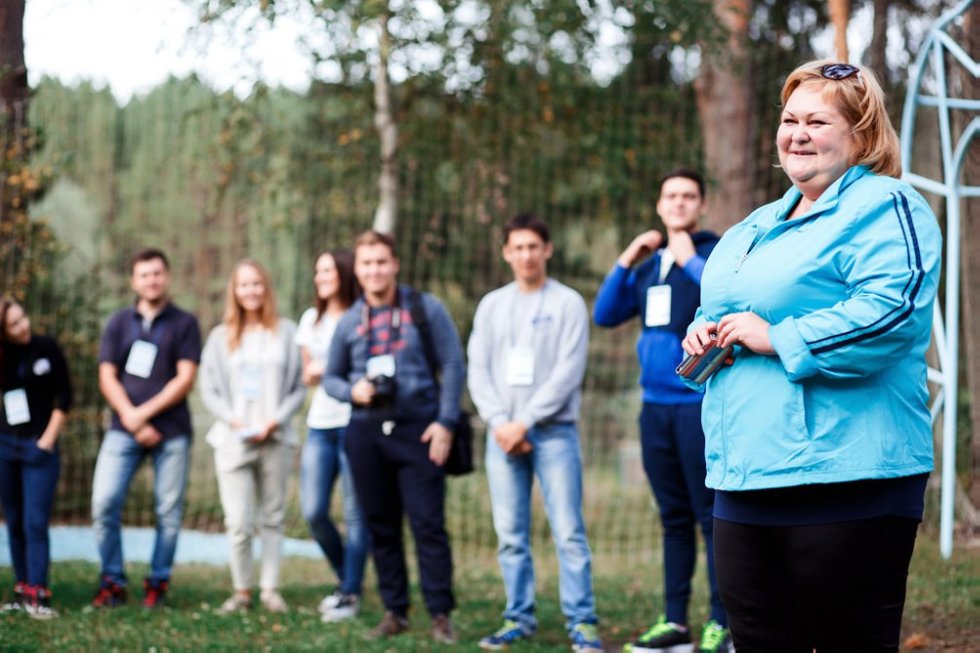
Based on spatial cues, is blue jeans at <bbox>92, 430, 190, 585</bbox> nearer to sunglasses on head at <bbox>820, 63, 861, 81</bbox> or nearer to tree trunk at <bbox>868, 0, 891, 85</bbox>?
sunglasses on head at <bbox>820, 63, 861, 81</bbox>

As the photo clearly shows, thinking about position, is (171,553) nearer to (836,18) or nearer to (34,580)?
(34,580)

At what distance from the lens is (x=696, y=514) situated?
172 inches

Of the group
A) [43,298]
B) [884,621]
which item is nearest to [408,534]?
[43,298]

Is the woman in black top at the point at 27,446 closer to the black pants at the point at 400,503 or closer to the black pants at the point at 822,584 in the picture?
the black pants at the point at 400,503

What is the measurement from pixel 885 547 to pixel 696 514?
219cm

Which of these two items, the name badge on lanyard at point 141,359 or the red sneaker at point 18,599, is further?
the name badge on lanyard at point 141,359

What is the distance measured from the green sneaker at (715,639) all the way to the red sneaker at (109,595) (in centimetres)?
283

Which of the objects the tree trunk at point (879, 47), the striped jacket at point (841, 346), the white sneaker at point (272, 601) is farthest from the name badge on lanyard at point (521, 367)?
the tree trunk at point (879, 47)

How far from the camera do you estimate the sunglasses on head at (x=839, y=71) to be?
2295mm

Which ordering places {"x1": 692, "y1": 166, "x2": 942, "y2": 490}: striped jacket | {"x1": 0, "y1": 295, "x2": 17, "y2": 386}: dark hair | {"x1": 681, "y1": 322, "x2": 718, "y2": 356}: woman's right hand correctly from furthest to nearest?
{"x1": 0, "y1": 295, "x2": 17, "y2": 386}: dark hair < {"x1": 681, "y1": 322, "x2": 718, "y2": 356}: woman's right hand < {"x1": 692, "y1": 166, "x2": 942, "y2": 490}: striped jacket

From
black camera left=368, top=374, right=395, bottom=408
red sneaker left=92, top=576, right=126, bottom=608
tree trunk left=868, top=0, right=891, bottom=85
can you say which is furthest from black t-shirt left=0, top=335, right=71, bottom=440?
tree trunk left=868, top=0, right=891, bottom=85

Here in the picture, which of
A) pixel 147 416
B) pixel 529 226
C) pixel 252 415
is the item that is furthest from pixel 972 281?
pixel 147 416

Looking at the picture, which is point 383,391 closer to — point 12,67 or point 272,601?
point 272,601

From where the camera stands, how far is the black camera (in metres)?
4.78
